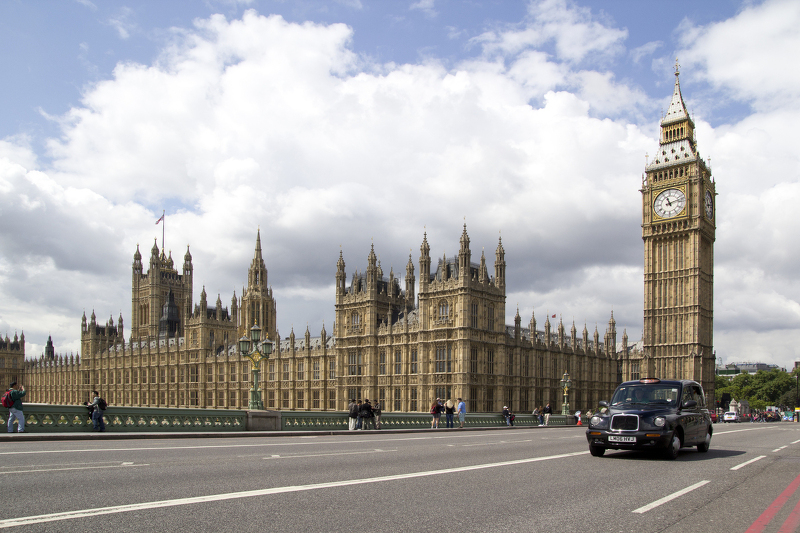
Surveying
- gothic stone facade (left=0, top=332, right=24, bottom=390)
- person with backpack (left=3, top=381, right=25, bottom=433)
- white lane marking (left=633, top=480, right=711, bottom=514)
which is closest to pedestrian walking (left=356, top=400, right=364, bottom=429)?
person with backpack (left=3, top=381, right=25, bottom=433)

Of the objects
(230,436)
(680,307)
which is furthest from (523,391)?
(230,436)

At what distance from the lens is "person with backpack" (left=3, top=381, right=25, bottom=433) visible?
21062 mm

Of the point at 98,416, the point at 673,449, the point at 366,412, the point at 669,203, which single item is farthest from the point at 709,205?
the point at 98,416

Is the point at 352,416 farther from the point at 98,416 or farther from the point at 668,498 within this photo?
the point at 668,498

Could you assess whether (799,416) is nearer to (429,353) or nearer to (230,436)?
(429,353)

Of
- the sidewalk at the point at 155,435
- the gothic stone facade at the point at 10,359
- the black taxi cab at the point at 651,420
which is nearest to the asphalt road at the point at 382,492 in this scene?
the black taxi cab at the point at 651,420

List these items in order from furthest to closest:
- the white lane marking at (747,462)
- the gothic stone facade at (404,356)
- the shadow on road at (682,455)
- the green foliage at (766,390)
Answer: the green foliage at (766,390), the gothic stone facade at (404,356), the shadow on road at (682,455), the white lane marking at (747,462)

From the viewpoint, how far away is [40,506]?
866cm

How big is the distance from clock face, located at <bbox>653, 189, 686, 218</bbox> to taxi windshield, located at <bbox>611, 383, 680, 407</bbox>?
73222 millimetres

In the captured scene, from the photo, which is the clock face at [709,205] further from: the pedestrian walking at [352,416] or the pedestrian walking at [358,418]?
the pedestrian walking at [352,416]

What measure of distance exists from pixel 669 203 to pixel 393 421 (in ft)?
204

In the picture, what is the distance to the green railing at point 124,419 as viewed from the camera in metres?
22.8

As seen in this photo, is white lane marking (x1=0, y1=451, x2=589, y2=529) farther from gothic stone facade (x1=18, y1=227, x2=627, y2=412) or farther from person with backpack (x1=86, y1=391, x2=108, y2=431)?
gothic stone facade (x1=18, y1=227, x2=627, y2=412)

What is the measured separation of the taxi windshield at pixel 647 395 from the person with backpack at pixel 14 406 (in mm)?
17793
